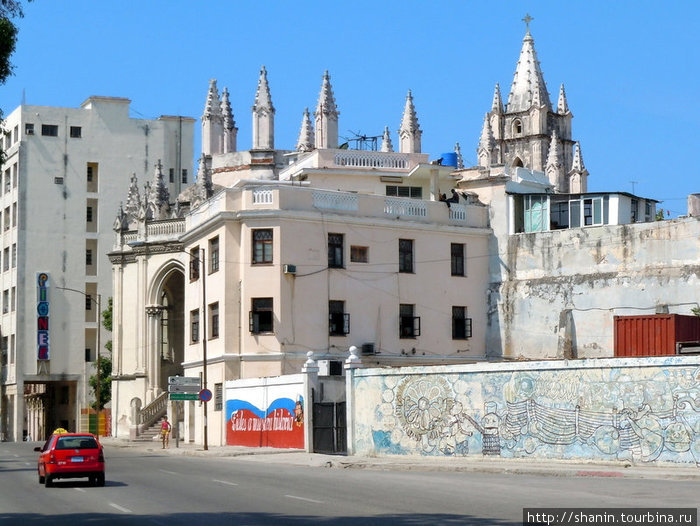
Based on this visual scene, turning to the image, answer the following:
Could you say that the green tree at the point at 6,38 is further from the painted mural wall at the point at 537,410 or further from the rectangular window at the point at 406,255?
the rectangular window at the point at 406,255

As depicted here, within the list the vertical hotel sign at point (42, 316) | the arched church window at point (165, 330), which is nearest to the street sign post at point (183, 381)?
the arched church window at point (165, 330)

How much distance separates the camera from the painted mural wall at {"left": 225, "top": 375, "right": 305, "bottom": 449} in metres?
41.4

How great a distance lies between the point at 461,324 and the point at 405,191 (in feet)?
23.6

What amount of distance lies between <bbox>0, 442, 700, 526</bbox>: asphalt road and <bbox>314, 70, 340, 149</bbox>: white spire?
31.9m

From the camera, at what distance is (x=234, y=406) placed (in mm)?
46188

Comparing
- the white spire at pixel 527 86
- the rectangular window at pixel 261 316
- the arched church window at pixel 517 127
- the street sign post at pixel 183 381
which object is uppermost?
the white spire at pixel 527 86

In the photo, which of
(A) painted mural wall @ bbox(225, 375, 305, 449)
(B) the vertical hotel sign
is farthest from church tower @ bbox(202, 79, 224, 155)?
(A) painted mural wall @ bbox(225, 375, 305, 449)

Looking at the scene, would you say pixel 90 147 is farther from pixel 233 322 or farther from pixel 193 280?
pixel 233 322

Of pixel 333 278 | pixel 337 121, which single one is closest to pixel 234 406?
pixel 333 278

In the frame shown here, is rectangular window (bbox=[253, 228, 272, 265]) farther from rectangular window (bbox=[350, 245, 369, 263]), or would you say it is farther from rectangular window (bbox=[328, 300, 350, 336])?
rectangular window (bbox=[350, 245, 369, 263])

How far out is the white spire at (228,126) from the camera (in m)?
73.9

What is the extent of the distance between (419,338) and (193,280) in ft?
32.5

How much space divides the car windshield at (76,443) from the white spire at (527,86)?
91.1 m

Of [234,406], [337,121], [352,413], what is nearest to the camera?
[352,413]
